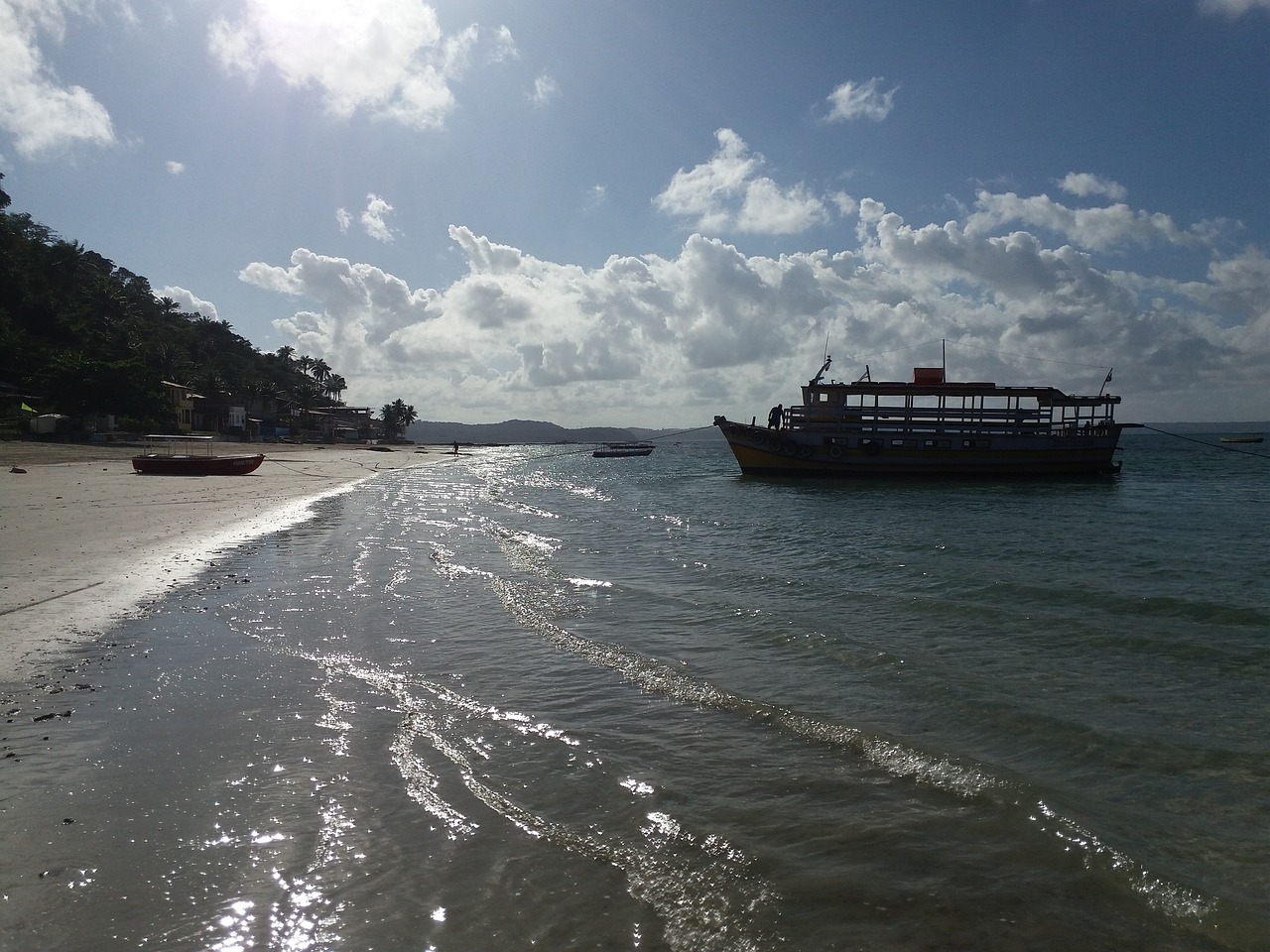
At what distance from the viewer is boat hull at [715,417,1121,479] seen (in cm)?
4322

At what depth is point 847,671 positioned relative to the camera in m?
8.66

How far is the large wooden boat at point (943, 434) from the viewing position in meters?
43.2

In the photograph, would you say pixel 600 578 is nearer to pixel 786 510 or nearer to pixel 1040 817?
pixel 1040 817

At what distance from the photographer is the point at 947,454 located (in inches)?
1704

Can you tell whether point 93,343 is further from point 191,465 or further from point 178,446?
point 191,465

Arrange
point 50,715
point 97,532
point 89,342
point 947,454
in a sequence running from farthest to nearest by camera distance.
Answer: point 89,342 → point 947,454 → point 97,532 → point 50,715

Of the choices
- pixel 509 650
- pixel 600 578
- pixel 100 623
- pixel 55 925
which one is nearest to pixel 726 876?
pixel 55 925

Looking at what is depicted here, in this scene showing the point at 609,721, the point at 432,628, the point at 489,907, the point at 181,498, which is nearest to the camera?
the point at 489,907

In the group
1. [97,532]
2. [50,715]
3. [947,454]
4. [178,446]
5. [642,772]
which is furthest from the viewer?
[178,446]

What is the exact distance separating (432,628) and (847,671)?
5.47 metres

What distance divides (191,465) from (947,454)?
132ft

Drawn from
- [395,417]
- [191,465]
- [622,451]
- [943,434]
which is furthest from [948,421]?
[395,417]

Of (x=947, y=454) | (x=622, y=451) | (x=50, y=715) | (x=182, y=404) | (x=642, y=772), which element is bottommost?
(x=642, y=772)

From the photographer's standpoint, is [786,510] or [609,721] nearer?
[609,721]
